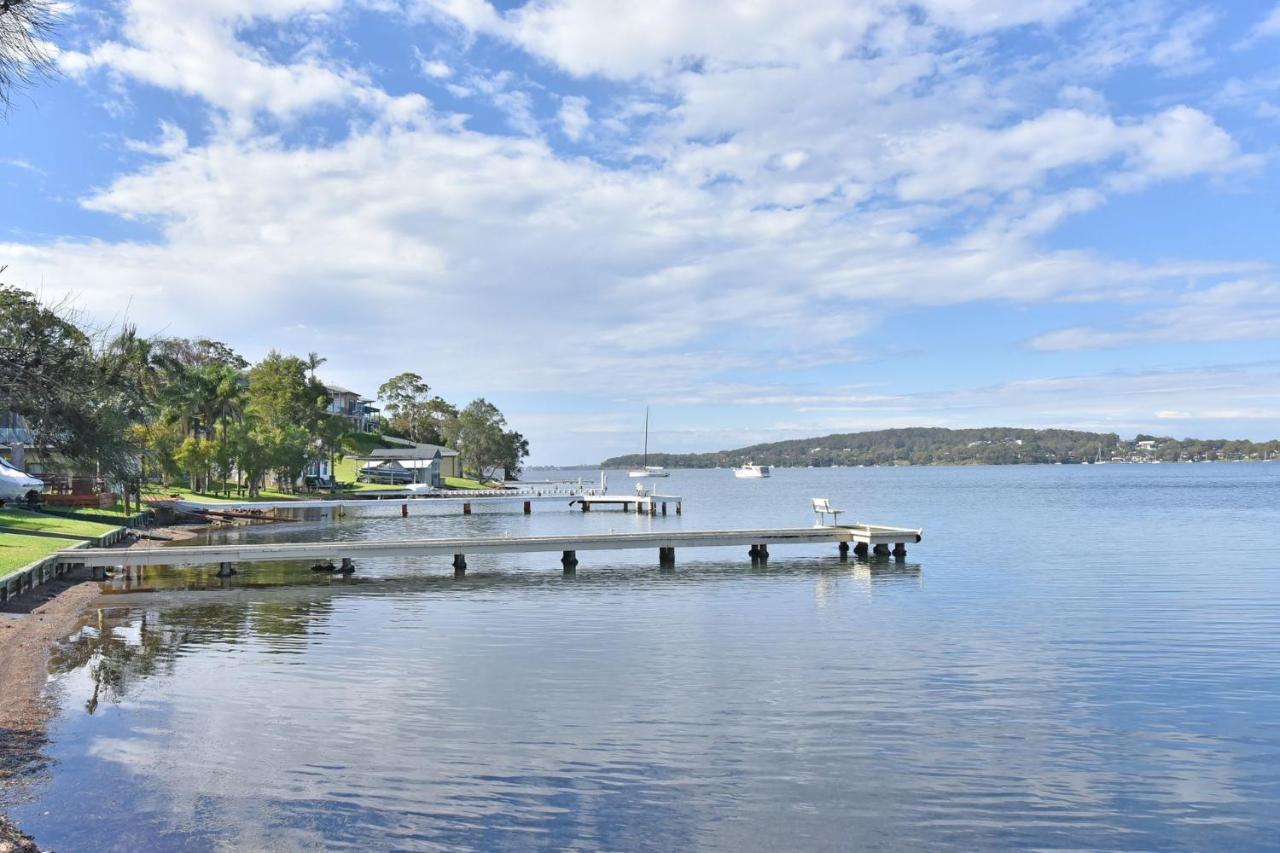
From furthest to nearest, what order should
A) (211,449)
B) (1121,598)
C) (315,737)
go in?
(211,449) → (1121,598) → (315,737)

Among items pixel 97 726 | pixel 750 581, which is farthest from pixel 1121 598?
pixel 97 726

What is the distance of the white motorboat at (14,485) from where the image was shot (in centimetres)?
4016

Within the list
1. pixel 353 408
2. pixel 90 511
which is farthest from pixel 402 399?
pixel 90 511

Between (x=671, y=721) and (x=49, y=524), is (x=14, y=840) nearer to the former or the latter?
(x=671, y=721)

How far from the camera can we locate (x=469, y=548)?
34.9m

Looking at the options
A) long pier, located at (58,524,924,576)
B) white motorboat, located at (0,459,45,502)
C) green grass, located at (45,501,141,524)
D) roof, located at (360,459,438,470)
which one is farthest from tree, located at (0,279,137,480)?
roof, located at (360,459,438,470)

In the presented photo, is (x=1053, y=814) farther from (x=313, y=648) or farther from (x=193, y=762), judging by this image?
(x=313, y=648)

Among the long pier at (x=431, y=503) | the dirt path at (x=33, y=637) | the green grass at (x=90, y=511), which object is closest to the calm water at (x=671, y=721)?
the dirt path at (x=33, y=637)

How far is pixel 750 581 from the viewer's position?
104 ft

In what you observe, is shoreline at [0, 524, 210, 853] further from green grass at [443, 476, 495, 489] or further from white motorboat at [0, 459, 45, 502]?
green grass at [443, 476, 495, 489]

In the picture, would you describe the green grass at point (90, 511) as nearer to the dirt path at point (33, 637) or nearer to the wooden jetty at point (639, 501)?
the dirt path at point (33, 637)

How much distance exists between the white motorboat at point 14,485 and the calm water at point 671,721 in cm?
1712

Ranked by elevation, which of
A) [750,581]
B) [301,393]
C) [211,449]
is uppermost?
[301,393]

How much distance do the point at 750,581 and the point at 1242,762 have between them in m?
20.3
